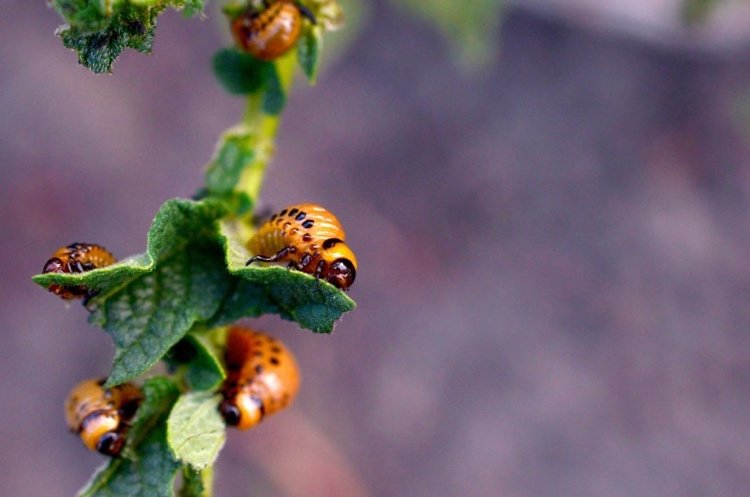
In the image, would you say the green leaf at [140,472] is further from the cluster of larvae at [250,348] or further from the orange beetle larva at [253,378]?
the orange beetle larva at [253,378]

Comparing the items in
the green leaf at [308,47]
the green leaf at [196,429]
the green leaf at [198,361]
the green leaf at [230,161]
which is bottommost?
the green leaf at [196,429]

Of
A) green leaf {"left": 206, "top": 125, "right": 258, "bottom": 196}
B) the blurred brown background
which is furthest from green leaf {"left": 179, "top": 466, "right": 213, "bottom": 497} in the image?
the blurred brown background

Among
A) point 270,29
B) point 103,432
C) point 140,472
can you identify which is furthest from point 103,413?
point 270,29

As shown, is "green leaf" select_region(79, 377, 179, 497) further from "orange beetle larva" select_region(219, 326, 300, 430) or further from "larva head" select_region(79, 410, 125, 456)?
"orange beetle larva" select_region(219, 326, 300, 430)

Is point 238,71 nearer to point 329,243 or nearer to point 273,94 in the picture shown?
point 273,94

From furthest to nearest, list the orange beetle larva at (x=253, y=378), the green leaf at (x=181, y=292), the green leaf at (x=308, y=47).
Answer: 1. the green leaf at (x=308, y=47)
2. the orange beetle larva at (x=253, y=378)
3. the green leaf at (x=181, y=292)

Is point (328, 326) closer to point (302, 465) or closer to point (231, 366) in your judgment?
point (231, 366)

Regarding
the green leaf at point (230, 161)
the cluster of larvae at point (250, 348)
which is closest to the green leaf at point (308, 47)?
the green leaf at point (230, 161)

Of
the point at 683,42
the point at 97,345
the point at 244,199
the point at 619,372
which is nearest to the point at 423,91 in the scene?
the point at 683,42
